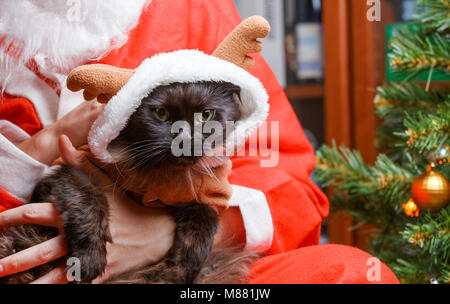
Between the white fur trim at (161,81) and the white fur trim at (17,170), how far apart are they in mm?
164

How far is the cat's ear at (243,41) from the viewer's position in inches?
25.5

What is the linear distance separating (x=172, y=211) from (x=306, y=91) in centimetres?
103

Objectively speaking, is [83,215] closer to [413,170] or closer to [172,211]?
[172,211]

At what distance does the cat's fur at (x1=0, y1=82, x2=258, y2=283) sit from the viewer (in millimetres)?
627

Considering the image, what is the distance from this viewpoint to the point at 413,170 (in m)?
1.09

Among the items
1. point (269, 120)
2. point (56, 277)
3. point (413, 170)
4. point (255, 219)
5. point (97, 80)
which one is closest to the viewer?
point (97, 80)

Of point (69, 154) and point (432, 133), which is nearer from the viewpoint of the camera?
point (69, 154)

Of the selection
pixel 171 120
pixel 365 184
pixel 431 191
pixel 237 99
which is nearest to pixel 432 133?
pixel 431 191

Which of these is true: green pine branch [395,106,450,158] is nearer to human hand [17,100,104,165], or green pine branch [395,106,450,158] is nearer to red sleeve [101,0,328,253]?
red sleeve [101,0,328,253]

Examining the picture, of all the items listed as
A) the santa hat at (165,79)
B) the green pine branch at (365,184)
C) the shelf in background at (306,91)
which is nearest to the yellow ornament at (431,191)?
the green pine branch at (365,184)

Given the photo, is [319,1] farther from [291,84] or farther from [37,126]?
[37,126]

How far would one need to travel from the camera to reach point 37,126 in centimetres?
85

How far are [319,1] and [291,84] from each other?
0.33m

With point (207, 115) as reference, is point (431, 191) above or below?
below
